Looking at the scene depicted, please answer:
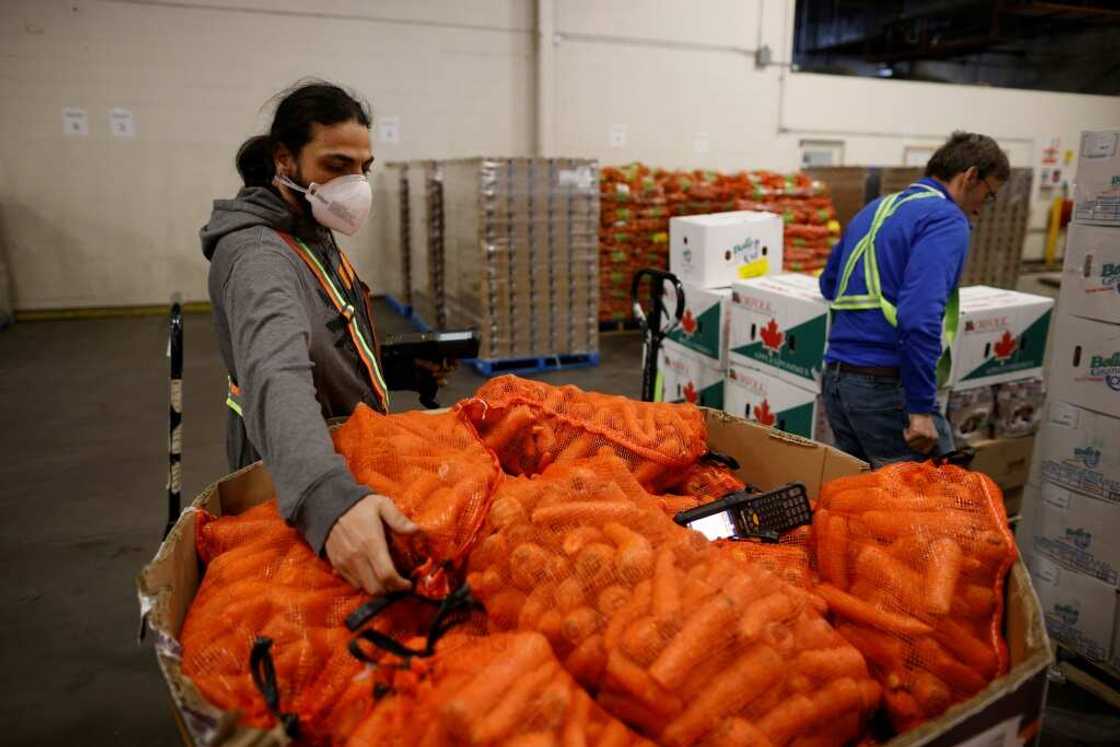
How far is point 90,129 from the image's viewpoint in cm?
867

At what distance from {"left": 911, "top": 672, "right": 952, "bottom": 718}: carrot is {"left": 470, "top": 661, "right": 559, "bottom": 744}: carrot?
545 millimetres

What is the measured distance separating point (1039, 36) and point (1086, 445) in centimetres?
1694

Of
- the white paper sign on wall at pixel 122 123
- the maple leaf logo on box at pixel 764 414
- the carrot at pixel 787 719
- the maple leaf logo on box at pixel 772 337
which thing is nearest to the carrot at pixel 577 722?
the carrot at pixel 787 719

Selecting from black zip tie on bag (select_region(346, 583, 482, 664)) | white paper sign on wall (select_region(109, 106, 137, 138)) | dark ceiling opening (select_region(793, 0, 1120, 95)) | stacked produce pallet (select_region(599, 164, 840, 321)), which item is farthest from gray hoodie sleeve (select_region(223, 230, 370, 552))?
dark ceiling opening (select_region(793, 0, 1120, 95))

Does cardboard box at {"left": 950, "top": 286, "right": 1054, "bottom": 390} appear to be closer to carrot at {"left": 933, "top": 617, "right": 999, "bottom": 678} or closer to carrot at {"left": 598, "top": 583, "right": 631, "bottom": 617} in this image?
carrot at {"left": 933, "top": 617, "right": 999, "bottom": 678}

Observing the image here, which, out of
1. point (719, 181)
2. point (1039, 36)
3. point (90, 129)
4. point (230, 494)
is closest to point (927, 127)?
point (1039, 36)

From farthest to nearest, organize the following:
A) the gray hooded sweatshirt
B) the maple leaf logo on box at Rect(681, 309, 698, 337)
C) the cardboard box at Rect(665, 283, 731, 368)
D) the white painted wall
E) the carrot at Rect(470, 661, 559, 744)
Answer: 1. the white painted wall
2. the maple leaf logo on box at Rect(681, 309, 698, 337)
3. the cardboard box at Rect(665, 283, 731, 368)
4. the gray hooded sweatshirt
5. the carrot at Rect(470, 661, 559, 744)

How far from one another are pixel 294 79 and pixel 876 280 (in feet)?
27.8

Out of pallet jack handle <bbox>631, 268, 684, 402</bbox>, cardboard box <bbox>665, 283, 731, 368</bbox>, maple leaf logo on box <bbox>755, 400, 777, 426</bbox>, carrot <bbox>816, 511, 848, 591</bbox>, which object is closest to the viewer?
carrot <bbox>816, 511, 848, 591</bbox>

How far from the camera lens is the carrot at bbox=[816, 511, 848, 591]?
124 cm

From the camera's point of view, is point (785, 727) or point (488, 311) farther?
point (488, 311)

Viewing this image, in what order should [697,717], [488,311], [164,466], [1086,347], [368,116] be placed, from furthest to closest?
[488,311] → [164,466] → [1086,347] → [368,116] → [697,717]

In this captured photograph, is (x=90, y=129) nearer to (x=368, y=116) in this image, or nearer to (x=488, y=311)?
(x=488, y=311)

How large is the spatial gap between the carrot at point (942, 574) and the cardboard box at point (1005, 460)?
2.78 meters
